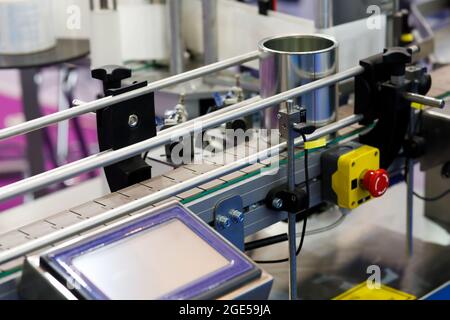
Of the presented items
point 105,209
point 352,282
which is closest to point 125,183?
point 105,209

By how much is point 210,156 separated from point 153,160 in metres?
0.16

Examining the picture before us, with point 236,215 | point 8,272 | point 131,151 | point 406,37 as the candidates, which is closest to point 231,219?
point 236,215

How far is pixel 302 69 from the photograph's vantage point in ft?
5.14

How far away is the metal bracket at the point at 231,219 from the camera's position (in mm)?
1451

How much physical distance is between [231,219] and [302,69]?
1.00 feet

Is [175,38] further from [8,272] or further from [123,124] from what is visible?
[8,272]

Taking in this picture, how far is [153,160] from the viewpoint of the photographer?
1681mm

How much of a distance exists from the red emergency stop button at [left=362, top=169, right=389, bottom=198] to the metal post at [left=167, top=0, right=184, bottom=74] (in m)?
0.79

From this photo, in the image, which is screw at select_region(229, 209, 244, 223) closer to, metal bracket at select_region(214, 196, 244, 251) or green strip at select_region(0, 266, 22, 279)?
metal bracket at select_region(214, 196, 244, 251)

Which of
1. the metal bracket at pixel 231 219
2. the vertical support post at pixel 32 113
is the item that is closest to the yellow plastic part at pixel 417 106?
the metal bracket at pixel 231 219

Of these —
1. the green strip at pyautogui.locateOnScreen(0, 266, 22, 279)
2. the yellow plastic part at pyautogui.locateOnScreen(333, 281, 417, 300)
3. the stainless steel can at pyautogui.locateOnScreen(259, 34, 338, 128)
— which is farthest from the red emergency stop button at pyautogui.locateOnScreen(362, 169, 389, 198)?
the green strip at pyautogui.locateOnScreen(0, 266, 22, 279)

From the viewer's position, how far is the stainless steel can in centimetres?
156

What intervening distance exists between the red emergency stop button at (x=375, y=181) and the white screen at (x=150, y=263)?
49 cm
